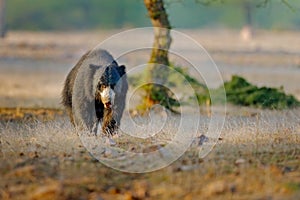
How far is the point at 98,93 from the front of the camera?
11820 millimetres

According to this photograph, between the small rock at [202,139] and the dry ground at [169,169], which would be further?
the small rock at [202,139]

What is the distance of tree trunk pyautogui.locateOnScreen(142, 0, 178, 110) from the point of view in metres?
16.5

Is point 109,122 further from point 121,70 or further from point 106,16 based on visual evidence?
point 106,16

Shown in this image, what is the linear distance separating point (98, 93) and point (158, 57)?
5.13m

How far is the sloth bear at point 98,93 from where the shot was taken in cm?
1172

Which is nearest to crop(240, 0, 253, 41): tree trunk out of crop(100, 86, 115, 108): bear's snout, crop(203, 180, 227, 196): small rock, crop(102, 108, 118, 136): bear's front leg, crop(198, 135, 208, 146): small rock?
crop(102, 108, 118, 136): bear's front leg

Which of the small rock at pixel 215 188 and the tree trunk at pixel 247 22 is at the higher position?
the tree trunk at pixel 247 22

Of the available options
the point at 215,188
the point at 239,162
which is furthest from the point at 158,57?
the point at 215,188

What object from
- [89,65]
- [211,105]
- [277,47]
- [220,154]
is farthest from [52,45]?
[220,154]

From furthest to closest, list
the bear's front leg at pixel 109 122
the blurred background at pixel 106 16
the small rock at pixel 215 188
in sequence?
the blurred background at pixel 106 16 < the bear's front leg at pixel 109 122 < the small rock at pixel 215 188

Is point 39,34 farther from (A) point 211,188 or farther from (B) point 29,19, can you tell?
(A) point 211,188

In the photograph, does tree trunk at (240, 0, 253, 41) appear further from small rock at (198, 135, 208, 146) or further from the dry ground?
small rock at (198, 135, 208, 146)

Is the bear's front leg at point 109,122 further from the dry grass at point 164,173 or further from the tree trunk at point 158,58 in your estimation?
the tree trunk at point 158,58

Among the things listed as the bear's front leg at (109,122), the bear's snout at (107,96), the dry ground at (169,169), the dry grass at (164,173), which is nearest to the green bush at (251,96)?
the dry ground at (169,169)
